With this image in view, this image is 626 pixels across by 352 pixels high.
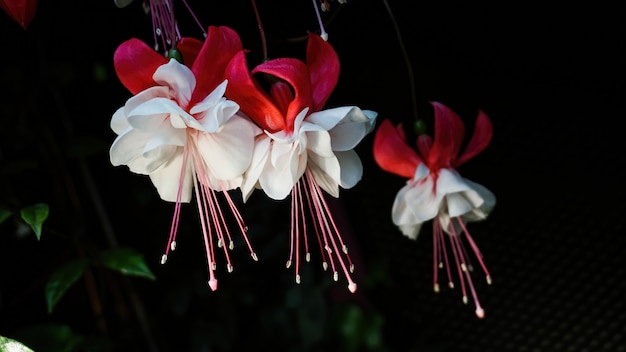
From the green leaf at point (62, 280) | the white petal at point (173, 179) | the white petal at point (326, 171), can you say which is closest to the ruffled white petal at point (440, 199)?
the white petal at point (326, 171)

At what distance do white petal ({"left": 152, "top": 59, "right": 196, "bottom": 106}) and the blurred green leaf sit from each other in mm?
395

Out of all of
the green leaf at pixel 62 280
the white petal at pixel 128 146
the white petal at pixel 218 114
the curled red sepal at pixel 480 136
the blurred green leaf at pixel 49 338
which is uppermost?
the white petal at pixel 218 114

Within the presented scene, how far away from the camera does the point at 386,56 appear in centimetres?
103

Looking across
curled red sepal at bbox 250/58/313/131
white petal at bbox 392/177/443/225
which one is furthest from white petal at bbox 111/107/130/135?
white petal at bbox 392/177/443/225

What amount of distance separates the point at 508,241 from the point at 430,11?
0.40 meters

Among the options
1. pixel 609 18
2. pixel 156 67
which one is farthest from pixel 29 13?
pixel 609 18

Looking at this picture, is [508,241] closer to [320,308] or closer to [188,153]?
[320,308]

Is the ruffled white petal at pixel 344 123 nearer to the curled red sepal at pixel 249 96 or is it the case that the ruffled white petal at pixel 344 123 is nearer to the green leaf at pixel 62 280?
the curled red sepal at pixel 249 96

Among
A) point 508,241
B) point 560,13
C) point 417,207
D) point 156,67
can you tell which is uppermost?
point 156,67

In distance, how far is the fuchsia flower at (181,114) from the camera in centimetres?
55

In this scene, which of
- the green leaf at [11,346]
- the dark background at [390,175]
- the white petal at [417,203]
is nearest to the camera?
the green leaf at [11,346]

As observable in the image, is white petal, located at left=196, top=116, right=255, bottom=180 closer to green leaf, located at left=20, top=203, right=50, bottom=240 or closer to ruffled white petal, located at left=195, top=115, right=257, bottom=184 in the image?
ruffled white petal, located at left=195, top=115, right=257, bottom=184

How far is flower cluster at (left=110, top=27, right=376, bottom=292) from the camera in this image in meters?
0.55

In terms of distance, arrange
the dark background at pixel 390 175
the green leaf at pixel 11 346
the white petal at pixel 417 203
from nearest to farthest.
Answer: the green leaf at pixel 11 346
the white petal at pixel 417 203
the dark background at pixel 390 175
